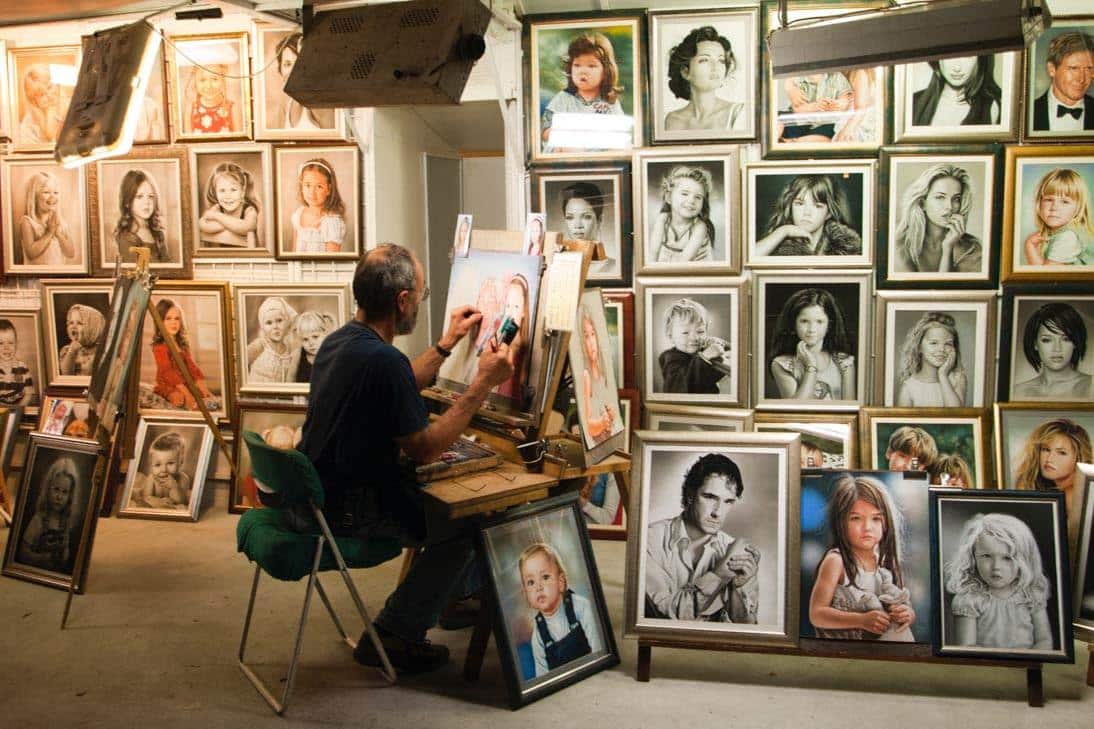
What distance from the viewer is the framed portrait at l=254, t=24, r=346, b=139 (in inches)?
178

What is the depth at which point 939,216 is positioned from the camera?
13.1 ft

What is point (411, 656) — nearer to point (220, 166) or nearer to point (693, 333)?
point (693, 333)

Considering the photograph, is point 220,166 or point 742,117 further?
point 220,166

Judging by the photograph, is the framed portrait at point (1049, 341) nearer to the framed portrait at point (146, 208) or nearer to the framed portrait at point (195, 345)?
the framed portrait at point (195, 345)

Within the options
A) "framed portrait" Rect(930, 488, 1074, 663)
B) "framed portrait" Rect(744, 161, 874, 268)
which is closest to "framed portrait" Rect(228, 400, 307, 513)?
"framed portrait" Rect(744, 161, 874, 268)

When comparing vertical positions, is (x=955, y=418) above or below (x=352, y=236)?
below

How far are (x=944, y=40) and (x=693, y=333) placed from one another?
1.64 meters

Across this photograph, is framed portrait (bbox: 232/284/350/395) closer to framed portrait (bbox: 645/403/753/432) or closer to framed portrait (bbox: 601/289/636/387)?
framed portrait (bbox: 601/289/636/387)

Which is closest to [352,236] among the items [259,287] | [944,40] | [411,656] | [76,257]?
[259,287]

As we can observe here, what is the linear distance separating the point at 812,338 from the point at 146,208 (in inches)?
130

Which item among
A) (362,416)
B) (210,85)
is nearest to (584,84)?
(210,85)

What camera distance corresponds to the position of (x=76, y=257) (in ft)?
16.1

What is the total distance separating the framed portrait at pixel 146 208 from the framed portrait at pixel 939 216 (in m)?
3.31

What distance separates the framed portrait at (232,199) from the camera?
4637 millimetres
